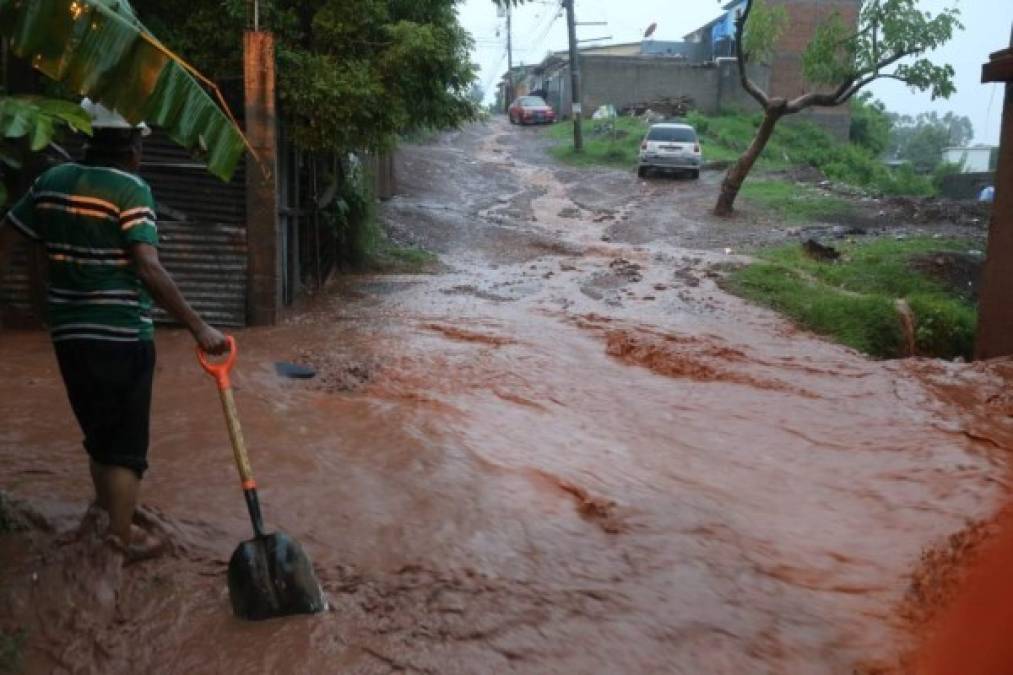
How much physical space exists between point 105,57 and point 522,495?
2952 millimetres

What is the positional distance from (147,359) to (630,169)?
25.7 m

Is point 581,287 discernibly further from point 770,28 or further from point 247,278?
point 770,28

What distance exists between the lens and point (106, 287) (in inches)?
125

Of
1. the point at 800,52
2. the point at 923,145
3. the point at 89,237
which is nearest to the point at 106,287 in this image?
the point at 89,237

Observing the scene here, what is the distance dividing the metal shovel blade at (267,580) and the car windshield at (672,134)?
927 inches

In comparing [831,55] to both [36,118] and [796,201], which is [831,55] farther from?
[36,118]

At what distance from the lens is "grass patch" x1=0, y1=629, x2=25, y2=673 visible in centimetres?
282

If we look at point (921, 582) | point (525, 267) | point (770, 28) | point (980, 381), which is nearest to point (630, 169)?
point (770, 28)

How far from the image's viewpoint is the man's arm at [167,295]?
3141 mm

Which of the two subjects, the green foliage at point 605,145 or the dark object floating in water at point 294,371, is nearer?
the dark object floating in water at point 294,371

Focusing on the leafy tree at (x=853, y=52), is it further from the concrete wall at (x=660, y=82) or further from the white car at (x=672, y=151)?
the concrete wall at (x=660, y=82)

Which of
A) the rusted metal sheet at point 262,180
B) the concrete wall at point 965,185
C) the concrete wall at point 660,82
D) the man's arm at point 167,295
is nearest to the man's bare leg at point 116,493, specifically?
the man's arm at point 167,295

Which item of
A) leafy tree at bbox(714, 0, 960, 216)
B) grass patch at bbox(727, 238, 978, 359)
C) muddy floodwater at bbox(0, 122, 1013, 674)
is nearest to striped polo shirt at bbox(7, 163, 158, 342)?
muddy floodwater at bbox(0, 122, 1013, 674)

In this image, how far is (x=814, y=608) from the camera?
3.96m
